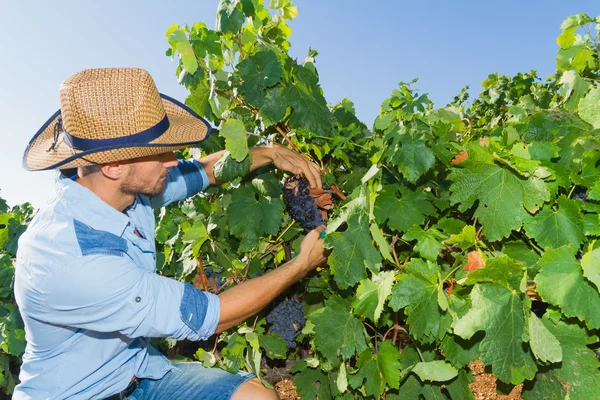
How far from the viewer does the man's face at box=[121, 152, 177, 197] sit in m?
2.26

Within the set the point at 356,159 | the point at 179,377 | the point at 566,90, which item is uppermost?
the point at 566,90

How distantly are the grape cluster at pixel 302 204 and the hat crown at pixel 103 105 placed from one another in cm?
77

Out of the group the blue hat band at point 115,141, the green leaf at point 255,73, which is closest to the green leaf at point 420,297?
Result: the green leaf at point 255,73

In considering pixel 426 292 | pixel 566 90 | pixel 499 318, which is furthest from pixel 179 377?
pixel 566 90

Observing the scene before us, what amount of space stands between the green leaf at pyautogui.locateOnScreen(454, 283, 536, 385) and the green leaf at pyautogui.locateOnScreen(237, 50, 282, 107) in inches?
53.9

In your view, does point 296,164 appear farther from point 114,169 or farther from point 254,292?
point 114,169

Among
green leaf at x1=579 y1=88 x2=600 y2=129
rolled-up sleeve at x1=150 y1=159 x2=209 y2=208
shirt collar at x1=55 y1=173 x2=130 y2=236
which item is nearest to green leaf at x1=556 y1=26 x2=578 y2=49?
green leaf at x1=579 y1=88 x2=600 y2=129

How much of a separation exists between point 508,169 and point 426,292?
1.82 ft

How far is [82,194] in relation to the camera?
Result: 89.5 inches

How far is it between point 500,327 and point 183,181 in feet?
6.75

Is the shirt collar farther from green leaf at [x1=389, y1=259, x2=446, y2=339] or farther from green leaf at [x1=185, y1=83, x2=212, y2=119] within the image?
green leaf at [x1=389, y1=259, x2=446, y2=339]

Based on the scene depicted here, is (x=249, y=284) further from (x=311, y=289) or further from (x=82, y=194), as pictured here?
(x=82, y=194)

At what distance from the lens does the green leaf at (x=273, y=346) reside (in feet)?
9.48

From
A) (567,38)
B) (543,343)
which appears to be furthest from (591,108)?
(567,38)
